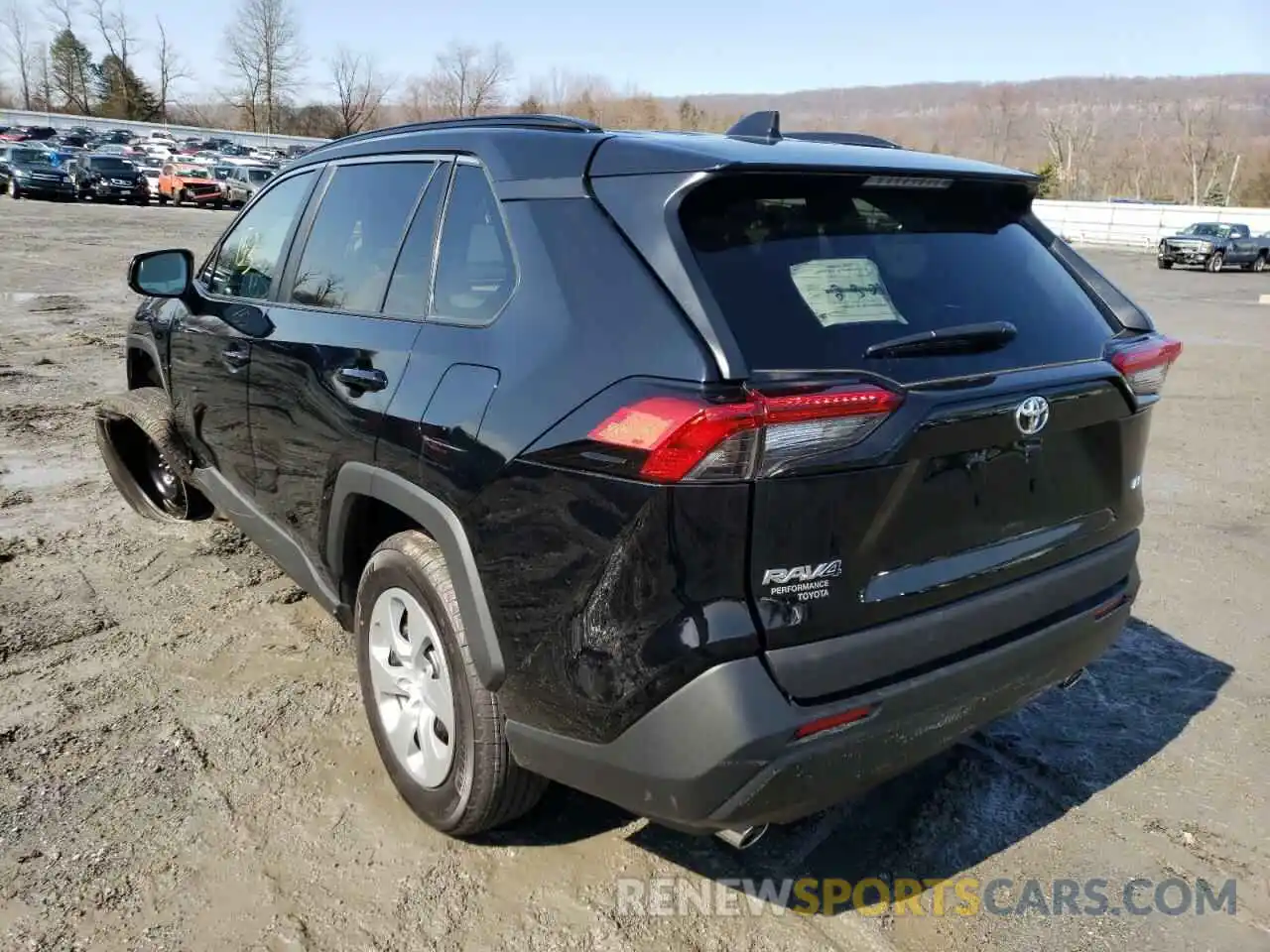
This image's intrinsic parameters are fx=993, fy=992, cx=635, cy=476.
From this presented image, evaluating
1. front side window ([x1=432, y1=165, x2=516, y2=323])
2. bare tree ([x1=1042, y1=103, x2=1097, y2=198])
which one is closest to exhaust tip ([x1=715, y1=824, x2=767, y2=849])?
front side window ([x1=432, y1=165, x2=516, y2=323])

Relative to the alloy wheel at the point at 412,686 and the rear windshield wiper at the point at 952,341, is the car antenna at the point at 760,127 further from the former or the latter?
the alloy wheel at the point at 412,686

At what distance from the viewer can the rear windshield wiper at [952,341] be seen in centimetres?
214

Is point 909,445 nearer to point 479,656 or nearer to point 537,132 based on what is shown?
point 479,656

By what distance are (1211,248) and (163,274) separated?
33.6 meters

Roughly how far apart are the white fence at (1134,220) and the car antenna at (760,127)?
4442 cm

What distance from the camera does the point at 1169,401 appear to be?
8961mm

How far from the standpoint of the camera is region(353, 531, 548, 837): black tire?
2.45m

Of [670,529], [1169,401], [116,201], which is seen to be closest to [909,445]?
[670,529]

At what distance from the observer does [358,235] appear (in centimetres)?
321

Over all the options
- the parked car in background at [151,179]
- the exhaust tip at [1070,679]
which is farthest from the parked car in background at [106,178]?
the exhaust tip at [1070,679]

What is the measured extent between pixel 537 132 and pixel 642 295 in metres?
0.75

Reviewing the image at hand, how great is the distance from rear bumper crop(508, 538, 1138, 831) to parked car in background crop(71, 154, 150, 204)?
123 feet

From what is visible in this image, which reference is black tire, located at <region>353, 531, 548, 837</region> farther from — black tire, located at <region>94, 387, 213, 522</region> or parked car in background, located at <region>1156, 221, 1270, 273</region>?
parked car in background, located at <region>1156, 221, 1270, 273</region>
